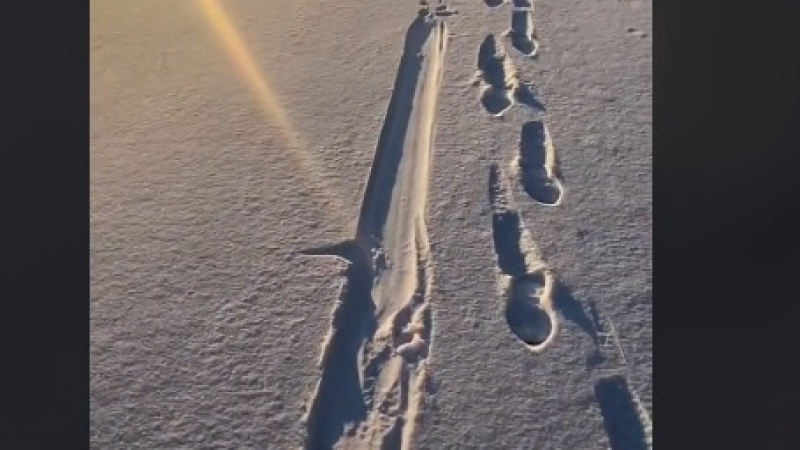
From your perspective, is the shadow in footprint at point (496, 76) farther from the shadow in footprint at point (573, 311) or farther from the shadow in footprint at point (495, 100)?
the shadow in footprint at point (573, 311)

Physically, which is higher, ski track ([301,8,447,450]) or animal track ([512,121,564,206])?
animal track ([512,121,564,206])

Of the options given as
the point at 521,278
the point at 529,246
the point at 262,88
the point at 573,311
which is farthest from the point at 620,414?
the point at 262,88

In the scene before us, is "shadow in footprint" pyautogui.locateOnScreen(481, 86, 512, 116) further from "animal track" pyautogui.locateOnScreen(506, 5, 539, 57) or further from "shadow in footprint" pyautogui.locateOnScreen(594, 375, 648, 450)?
"shadow in footprint" pyautogui.locateOnScreen(594, 375, 648, 450)

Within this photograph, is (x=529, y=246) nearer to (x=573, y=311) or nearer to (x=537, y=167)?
(x=573, y=311)

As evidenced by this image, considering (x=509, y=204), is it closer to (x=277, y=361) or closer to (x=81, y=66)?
(x=277, y=361)

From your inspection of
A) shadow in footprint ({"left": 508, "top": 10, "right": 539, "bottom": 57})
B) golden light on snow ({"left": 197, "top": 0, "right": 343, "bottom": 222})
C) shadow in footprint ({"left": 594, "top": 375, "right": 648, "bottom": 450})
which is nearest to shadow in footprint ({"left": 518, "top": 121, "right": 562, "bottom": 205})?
shadow in footprint ({"left": 508, "top": 10, "right": 539, "bottom": 57})

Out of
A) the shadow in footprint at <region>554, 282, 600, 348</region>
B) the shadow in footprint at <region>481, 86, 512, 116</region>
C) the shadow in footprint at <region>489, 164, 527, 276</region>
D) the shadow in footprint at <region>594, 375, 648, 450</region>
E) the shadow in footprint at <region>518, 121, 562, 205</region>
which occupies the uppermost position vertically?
the shadow in footprint at <region>481, 86, 512, 116</region>

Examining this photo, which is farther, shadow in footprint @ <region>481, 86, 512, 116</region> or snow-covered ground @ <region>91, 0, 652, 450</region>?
shadow in footprint @ <region>481, 86, 512, 116</region>

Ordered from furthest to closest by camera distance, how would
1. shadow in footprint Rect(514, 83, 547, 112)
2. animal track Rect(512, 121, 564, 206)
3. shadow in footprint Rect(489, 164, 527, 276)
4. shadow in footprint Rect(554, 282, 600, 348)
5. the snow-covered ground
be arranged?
1. shadow in footprint Rect(514, 83, 547, 112)
2. animal track Rect(512, 121, 564, 206)
3. shadow in footprint Rect(489, 164, 527, 276)
4. shadow in footprint Rect(554, 282, 600, 348)
5. the snow-covered ground
